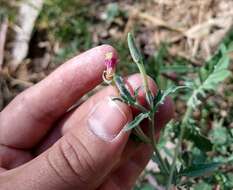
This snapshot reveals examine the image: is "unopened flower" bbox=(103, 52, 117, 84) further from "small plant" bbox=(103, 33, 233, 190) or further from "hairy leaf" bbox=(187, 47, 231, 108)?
"hairy leaf" bbox=(187, 47, 231, 108)

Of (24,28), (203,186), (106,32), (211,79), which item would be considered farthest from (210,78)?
(24,28)

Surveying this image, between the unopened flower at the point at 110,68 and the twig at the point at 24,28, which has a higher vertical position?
the unopened flower at the point at 110,68

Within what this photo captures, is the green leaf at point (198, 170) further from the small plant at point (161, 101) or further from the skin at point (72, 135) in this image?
the skin at point (72, 135)

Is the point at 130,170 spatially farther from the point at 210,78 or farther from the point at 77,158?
the point at 77,158

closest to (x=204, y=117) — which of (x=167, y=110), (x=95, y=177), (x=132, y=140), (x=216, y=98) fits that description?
(x=216, y=98)

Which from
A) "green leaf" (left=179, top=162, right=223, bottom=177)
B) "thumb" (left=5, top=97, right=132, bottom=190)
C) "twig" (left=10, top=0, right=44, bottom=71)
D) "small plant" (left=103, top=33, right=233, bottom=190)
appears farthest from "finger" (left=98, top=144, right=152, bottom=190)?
"twig" (left=10, top=0, right=44, bottom=71)

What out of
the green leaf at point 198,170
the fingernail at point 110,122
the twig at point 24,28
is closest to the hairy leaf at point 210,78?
the green leaf at point 198,170
